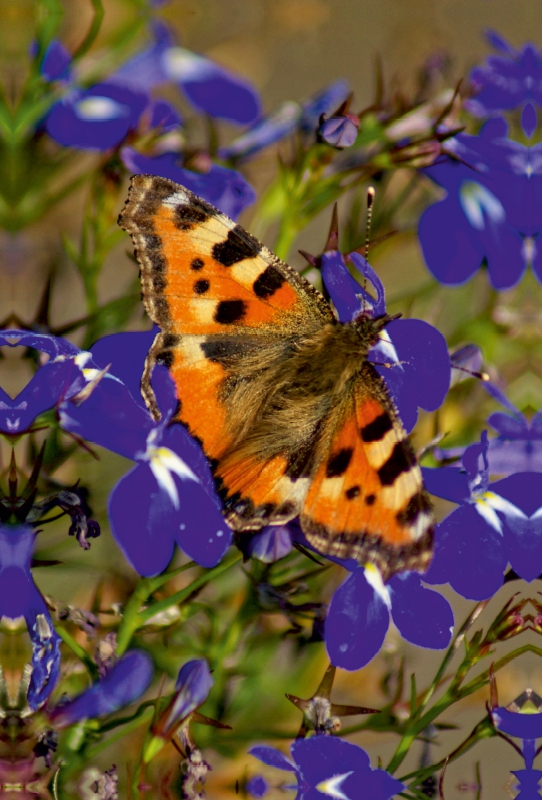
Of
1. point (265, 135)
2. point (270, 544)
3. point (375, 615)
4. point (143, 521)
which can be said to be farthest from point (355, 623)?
point (265, 135)

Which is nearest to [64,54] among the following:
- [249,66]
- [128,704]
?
[249,66]

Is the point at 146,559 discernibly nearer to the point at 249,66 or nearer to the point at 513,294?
the point at 513,294

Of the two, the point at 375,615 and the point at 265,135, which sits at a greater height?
the point at 265,135

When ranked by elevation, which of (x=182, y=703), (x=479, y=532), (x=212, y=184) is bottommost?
(x=182, y=703)

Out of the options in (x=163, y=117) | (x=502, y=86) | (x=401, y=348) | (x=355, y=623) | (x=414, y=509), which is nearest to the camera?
(x=414, y=509)

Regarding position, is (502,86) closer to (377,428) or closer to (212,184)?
(212,184)

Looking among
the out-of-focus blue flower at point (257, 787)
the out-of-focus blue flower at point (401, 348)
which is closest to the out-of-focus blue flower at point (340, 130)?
the out-of-focus blue flower at point (401, 348)

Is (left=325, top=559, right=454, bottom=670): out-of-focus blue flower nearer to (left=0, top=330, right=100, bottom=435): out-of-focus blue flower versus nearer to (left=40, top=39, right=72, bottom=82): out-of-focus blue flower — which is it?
(left=0, top=330, right=100, bottom=435): out-of-focus blue flower

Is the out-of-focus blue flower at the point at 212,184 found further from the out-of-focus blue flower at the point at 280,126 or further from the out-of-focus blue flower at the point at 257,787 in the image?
the out-of-focus blue flower at the point at 257,787
